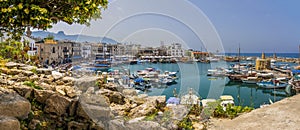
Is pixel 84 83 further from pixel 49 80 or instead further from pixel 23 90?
pixel 23 90

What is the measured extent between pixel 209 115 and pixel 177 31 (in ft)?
5.16

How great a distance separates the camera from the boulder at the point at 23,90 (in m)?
3.52

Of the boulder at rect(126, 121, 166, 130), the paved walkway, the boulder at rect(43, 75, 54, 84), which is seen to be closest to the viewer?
the paved walkway

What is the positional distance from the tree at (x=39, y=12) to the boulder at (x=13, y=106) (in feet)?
2.53

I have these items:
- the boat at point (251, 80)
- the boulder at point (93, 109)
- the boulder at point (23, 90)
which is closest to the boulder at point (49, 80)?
the boulder at point (23, 90)

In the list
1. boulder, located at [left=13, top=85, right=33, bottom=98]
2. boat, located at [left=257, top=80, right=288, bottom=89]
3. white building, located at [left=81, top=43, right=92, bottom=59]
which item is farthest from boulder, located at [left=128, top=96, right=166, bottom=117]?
boat, located at [left=257, top=80, right=288, bottom=89]

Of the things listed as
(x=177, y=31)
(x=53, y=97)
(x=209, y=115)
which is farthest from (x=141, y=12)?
(x=209, y=115)

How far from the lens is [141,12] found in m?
3.83

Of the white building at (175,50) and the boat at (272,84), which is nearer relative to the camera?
the white building at (175,50)

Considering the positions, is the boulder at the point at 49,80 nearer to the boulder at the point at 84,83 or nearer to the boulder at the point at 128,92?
the boulder at the point at 84,83

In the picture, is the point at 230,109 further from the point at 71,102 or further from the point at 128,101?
the point at 71,102

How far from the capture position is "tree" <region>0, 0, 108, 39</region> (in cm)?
237

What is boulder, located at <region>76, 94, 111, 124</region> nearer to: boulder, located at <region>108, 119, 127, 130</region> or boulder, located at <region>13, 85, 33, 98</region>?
boulder, located at <region>108, 119, 127, 130</region>

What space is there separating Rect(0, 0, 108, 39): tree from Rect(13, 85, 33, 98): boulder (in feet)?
2.73
